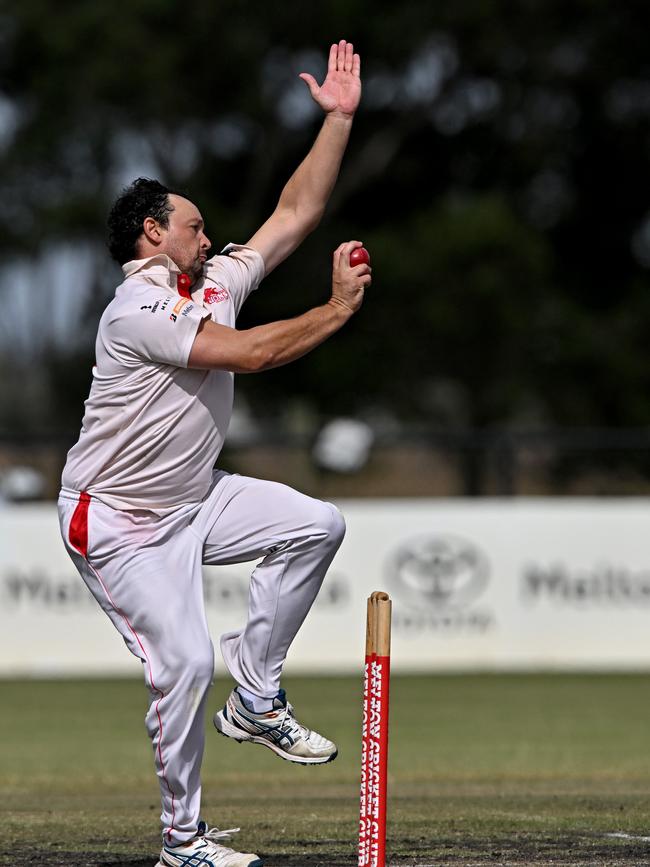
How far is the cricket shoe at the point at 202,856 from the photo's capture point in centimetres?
604

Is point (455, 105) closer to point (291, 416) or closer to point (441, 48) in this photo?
point (441, 48)

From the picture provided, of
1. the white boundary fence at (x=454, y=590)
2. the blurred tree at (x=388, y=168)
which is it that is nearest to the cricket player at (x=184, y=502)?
the white boundary fence at (x=454, y=590)

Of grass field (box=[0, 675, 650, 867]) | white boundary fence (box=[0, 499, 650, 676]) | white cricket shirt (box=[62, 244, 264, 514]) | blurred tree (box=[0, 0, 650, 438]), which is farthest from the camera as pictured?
blurred tree (box=[0, 0, 650, 438])

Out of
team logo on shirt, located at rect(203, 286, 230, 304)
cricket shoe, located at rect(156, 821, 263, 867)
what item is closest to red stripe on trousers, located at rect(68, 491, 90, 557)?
team logo on shirt, located at rect(203, 286, 230, 304)

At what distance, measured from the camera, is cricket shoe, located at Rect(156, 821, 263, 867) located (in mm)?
6035

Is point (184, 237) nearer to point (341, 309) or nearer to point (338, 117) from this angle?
point (341, 309)

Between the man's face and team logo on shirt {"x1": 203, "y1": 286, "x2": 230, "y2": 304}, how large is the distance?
90 millimetres

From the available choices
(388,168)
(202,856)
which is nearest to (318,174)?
(202,856)

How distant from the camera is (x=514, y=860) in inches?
249

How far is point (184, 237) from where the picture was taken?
643 cm

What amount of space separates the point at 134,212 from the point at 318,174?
3.07 ft

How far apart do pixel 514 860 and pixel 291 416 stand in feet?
87.5

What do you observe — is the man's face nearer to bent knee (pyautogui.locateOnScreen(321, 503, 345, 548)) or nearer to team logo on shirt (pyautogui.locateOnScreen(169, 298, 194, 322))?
team logo on shirt (pyautogui.locateOnScreen(169, 298, 194, 322))

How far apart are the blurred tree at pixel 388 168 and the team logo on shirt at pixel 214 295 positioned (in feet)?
72.9
